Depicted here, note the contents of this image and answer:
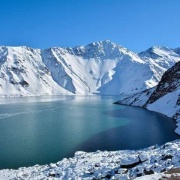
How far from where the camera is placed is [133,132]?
64938 mm

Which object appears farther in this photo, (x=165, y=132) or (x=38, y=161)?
(x=165, y=132)

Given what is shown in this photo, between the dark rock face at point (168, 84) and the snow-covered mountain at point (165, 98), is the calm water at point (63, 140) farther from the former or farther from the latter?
the dark rock face at point (168, 84)

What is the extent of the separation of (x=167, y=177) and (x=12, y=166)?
25.5 meters

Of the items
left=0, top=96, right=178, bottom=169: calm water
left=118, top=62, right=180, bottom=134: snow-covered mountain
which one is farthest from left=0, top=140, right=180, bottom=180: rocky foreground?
left=118, top=62, right=180, bottom=134: snow-covered mountain

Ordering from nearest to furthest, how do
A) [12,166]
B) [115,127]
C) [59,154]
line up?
[12,166]
[59,154]
[115,127]

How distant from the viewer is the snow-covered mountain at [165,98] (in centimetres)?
9993

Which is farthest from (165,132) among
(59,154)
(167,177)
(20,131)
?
(167,177)

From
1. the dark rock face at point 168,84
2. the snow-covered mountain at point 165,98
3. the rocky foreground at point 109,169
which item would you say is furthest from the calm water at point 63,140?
the dark rock face at point 168,84

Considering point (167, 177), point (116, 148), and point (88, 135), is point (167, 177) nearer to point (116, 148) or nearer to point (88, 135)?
point (116, 148)

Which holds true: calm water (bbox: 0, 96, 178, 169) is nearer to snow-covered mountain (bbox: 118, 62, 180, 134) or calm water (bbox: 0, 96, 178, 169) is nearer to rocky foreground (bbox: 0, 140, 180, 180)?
rocky foreground (bbox: 0, 140, 180, 180)

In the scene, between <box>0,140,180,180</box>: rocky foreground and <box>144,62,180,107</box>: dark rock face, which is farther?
<box>144,62,180,107</box>: dark rock face

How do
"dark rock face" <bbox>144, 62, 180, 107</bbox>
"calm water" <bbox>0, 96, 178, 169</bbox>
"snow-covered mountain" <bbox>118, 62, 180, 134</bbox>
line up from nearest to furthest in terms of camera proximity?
"calm water" <bbox>0, 96, 178, 169</bbox> → "snow-covered mountain" <bbox>118, 62, 180, 134</bbox> → "dark rock face" <bbox>144, 62, 180, 107</bbox>

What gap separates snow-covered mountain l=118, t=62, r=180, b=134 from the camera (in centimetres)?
9993

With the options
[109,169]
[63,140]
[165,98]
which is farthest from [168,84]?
[109,169]
